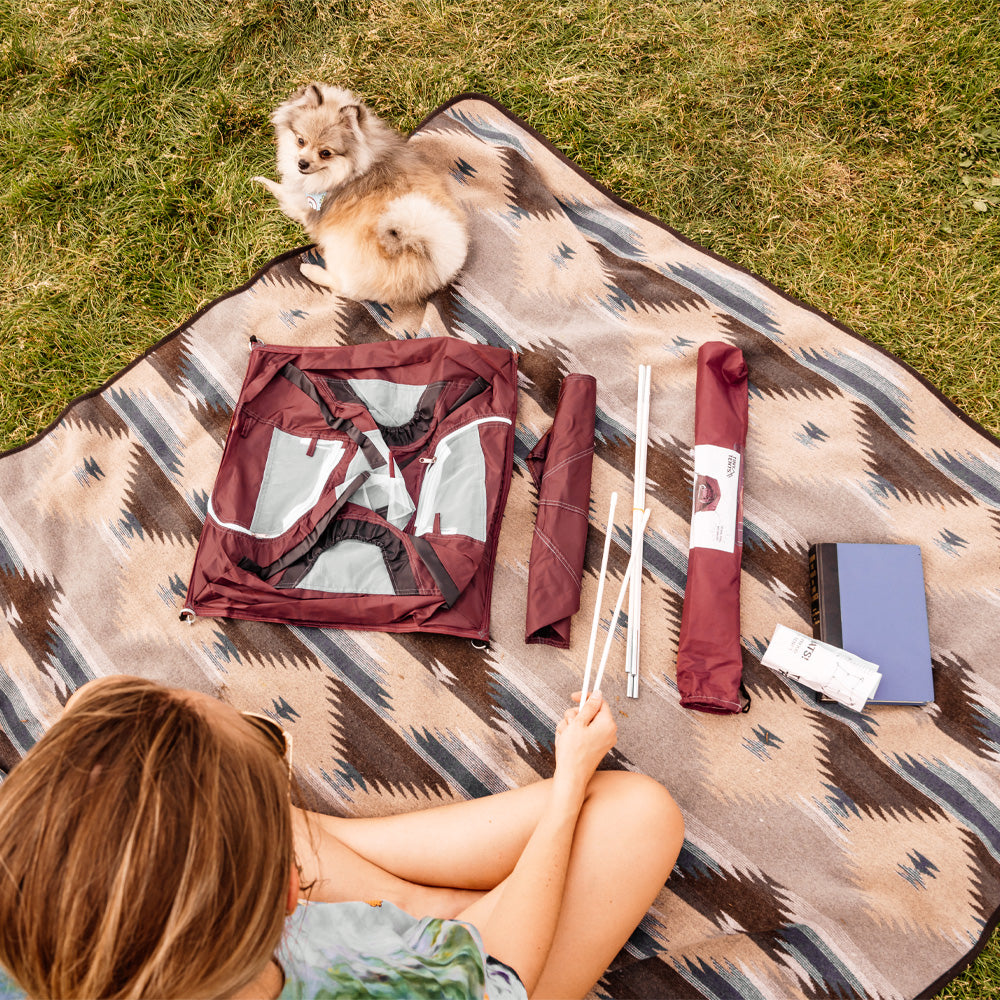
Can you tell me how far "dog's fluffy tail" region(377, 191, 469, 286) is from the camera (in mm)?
2010

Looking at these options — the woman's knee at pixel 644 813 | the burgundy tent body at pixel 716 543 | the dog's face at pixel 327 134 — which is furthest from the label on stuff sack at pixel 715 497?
the dog's face at pixel 327 134

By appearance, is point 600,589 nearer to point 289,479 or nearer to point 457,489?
point 457,489

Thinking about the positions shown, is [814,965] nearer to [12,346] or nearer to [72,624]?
[72,624]

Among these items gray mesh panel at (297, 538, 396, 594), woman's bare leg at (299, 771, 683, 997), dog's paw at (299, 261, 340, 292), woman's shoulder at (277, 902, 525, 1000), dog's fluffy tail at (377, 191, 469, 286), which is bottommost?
woman's bare leg at (299, 771, 683, 997)

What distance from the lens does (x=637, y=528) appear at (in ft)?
6.35

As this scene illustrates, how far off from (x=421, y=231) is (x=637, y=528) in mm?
1072

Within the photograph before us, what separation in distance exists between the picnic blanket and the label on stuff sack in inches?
2.7

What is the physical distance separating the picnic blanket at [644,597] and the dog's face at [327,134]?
0.29 metres

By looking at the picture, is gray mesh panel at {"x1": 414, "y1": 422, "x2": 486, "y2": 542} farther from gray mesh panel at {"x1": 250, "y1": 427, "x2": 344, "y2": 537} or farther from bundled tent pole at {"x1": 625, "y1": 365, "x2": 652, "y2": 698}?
bundled tent pole at {"x1": 625, "y1": 365, "x2": 652, "y2": 698}

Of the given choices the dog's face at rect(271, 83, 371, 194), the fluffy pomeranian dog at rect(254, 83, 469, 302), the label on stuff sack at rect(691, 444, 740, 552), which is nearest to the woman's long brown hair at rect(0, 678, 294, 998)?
the label on stuff sack at rect(691, 444, 740, 552)

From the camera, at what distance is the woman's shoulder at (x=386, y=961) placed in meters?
1.15

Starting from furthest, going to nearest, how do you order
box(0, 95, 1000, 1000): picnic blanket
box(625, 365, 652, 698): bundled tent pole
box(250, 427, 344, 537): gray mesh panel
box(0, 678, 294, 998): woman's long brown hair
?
box(250, 427, 344, 537): gray mesh panel → box(625, 365, 652, 698): bundled tent pole → box(0, 95, 1000, 1000): picnic blanket → box(0, 678, 294, 998): woman's long brown hair

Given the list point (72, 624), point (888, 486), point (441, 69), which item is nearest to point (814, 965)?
point (888, 486)

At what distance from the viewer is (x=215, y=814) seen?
881mm
